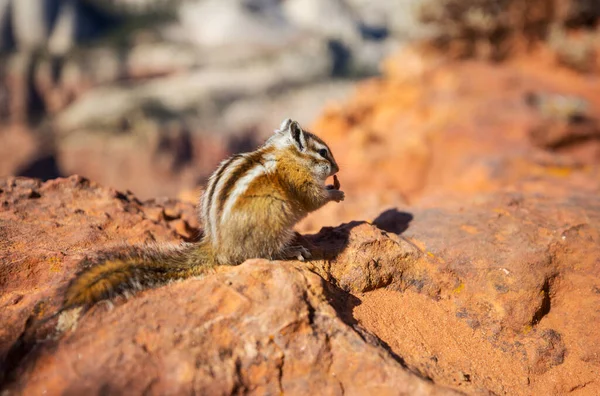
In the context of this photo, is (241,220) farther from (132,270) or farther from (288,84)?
(288,84)

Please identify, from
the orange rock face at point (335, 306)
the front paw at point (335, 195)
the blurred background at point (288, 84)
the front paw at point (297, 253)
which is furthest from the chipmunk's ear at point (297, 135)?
the blurred background at point (288, 84)

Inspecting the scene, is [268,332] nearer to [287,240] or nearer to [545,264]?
[287,240]

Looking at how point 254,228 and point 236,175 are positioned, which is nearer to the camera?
point 254,228

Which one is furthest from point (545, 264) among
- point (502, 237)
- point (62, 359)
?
point (62, 359)

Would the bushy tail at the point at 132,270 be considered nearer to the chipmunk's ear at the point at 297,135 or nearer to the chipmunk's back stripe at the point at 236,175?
the chipmunk's back stripe at the point at 236,175

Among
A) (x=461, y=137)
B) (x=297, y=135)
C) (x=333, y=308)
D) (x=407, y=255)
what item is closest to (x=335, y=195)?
(x=297, y=135)

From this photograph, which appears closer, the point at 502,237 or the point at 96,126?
the point at 502,237
